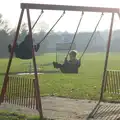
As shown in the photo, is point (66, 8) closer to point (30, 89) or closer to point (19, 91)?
point (30, 89)

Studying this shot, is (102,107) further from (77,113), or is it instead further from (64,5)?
(64,5)

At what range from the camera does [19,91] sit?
1031 cm

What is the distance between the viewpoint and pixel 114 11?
9914 mm

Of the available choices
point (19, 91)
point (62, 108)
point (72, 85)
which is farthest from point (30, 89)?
point (72, 85)

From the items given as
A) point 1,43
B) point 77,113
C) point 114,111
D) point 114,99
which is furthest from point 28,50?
point 1,43

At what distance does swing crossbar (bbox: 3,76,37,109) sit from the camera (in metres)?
9.92

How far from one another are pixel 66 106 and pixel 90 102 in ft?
3.61

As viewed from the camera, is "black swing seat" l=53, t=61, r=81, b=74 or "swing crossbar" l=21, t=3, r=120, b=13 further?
"black swing seat" l=53, t=61, r=81, b=74

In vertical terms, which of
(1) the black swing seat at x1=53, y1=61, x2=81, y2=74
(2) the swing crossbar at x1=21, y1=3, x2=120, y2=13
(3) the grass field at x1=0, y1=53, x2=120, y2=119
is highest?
(2) the swing crossbar at x1=21, y1=3, x2=120, y2=13

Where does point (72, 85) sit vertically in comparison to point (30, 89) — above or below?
below

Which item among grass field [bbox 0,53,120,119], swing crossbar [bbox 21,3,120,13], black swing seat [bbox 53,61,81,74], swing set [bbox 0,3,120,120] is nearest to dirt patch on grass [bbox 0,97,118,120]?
swing set [bbox 0,3,120,120]

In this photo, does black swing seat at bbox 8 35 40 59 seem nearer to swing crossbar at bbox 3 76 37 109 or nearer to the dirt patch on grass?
swing crossbar at bbox 3 76 37 109

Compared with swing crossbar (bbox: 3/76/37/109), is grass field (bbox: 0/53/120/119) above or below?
below

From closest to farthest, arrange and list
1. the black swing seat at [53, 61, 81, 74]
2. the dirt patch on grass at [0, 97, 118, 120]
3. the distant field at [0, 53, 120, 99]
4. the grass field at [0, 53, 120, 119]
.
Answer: the dirt patch on grass at [0, 97, 118, 120], the black swing seat at [53, 61, 81, 74], the grass field at [0, 53, 120, 119], the distant field at [0, 53, 120, 99]
